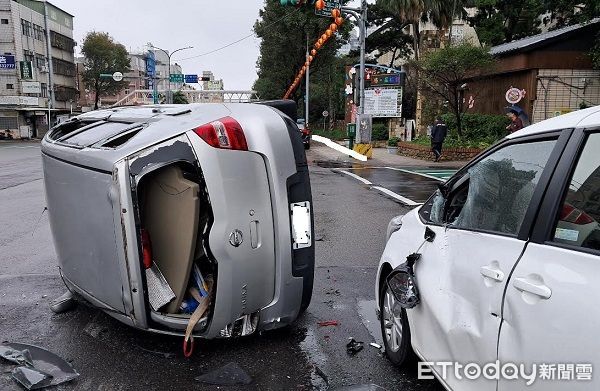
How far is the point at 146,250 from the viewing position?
341 cm

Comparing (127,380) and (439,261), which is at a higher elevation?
(439,261)

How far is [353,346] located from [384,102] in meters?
22.2

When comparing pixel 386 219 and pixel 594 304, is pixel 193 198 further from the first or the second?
pixel 386 219

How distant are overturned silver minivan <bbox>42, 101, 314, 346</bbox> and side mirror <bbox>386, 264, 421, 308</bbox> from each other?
73cm

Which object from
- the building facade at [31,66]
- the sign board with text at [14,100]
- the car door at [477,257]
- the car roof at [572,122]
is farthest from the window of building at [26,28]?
the car roof at [572,122]

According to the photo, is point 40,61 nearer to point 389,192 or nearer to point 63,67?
point 63,67

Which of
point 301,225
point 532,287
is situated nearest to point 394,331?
point 301,225

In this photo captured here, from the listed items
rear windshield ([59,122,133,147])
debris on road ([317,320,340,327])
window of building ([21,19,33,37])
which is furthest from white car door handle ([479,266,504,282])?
window of building ([21,19,33,37])

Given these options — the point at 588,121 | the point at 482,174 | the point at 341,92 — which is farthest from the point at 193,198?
the point at 341,92

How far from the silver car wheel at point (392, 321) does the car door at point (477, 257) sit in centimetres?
34

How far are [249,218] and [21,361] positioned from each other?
1.91 metres

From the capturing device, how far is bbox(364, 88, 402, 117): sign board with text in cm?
2470

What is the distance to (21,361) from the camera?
3.53 meters

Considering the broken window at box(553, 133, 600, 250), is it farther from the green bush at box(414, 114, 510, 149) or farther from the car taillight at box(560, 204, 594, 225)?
the green bush at box(414, 114, 510, 149)
